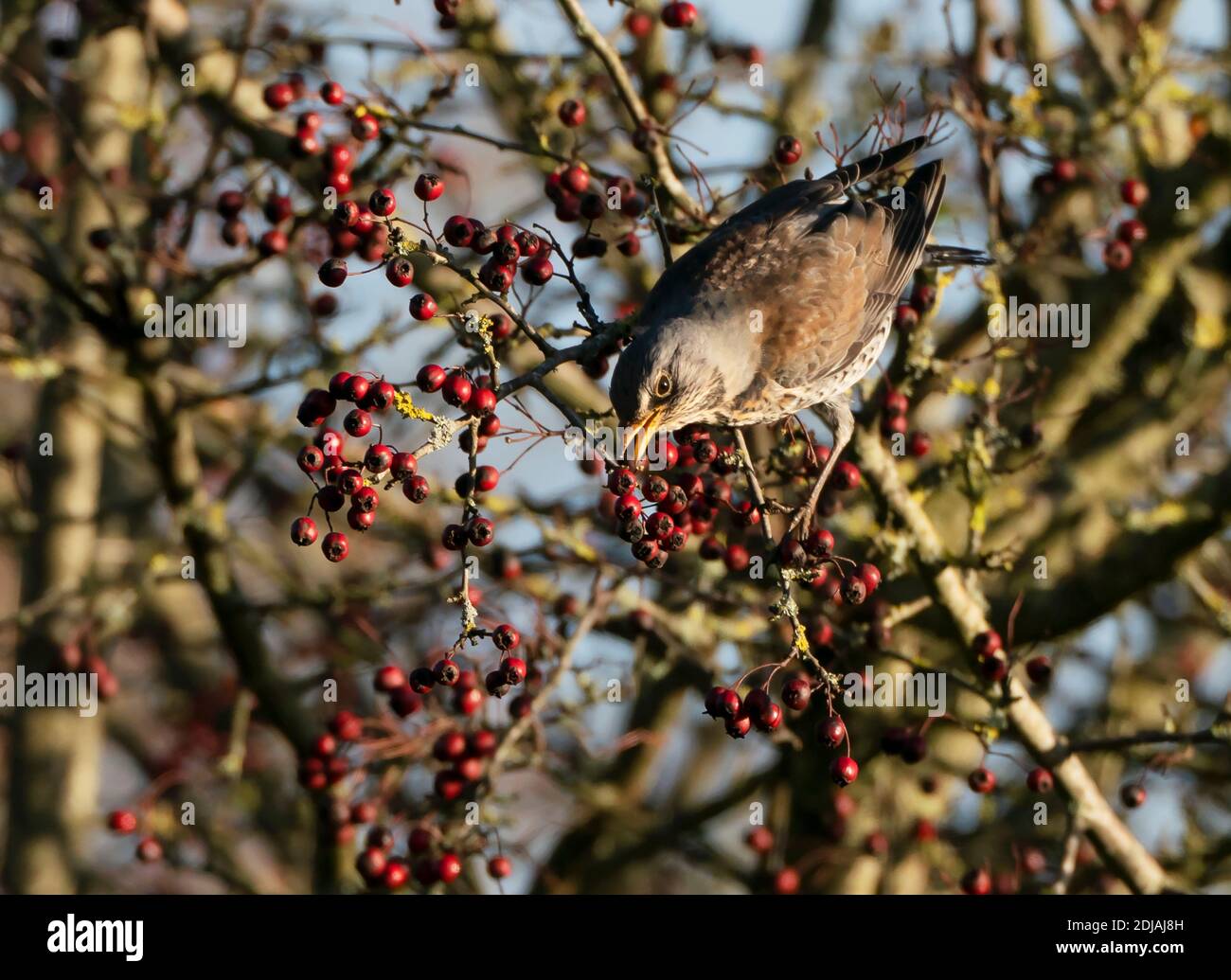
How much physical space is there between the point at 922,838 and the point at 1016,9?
4222mm

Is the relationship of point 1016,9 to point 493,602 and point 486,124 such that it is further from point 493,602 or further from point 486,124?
point 493,602

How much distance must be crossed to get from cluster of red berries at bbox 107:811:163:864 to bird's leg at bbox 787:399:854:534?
3.14 m

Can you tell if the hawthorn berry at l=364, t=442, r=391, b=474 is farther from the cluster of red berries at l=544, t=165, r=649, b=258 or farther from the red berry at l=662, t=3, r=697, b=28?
the red berry at l=662, t=3, r=697, b=28

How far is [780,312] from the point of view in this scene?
499cm

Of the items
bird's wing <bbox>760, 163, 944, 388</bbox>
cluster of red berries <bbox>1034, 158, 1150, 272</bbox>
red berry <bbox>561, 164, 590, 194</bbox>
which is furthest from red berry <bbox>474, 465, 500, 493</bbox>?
cluster of red berries <bbox>1034, 158, 1150, 272</bbox>

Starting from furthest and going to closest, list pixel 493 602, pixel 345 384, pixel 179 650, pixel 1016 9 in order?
pixel 179 650, pixel 1016 9, pixel 493 602, pixel 345 384

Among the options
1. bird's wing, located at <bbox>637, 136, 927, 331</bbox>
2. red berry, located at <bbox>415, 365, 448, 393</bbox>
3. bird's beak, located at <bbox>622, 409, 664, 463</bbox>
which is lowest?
red berry, located at <bbox>415, 365, 448, 393</bbox>

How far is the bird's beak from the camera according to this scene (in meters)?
4.28

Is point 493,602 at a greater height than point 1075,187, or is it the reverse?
point 1075,187

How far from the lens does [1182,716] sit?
636cm

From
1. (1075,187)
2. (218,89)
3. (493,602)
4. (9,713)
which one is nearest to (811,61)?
(1075,187)

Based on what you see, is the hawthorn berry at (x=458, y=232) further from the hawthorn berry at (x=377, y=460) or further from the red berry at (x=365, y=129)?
the red berry at (x=365, y=129)

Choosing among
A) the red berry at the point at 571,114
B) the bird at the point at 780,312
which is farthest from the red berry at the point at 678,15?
the bird at the point at 780,312

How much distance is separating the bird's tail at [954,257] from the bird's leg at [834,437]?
2.92ft
